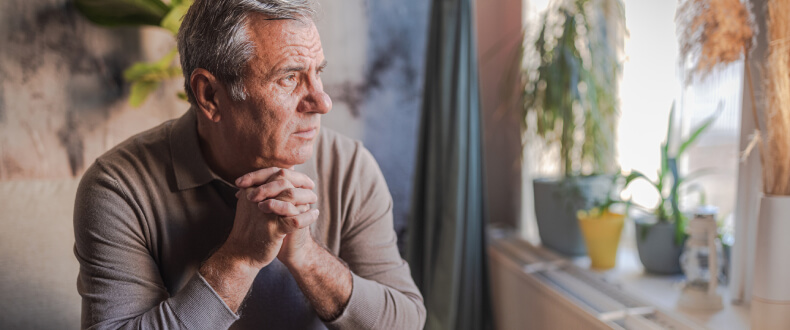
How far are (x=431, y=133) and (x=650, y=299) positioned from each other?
0.73 meters

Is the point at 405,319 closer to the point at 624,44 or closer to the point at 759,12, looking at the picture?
the point at 759,12

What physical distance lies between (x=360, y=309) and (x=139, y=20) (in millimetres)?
830

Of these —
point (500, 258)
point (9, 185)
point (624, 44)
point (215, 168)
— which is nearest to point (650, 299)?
point (500, 258)

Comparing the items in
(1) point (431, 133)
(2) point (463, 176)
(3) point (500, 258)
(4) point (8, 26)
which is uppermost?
(4) point (8, 26)

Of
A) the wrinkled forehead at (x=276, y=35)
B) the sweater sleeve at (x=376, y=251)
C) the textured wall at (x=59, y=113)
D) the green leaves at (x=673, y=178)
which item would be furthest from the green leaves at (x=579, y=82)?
the wrinkled forehead at (x=276, y=35)

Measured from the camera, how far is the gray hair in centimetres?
73

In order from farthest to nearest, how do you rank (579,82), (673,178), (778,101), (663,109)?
(579,82) → (663,109) → (673,178) → (778,101)

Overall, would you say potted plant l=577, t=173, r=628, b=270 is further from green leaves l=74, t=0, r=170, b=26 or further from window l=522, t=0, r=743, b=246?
green leaves l=74, t=0, r=170, b=26

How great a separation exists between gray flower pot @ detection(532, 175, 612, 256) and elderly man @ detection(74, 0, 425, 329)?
32.5 inches

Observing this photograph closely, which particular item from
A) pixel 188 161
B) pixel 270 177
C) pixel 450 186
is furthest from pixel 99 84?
pixel 450 186

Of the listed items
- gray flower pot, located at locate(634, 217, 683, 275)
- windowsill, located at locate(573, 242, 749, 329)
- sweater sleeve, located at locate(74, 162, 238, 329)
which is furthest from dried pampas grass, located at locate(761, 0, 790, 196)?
sweater sleeve, located at locate(74, 162, 238, 329)

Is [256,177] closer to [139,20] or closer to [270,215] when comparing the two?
[270,215]

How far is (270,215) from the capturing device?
0.73m

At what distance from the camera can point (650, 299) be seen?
49.0 inches
